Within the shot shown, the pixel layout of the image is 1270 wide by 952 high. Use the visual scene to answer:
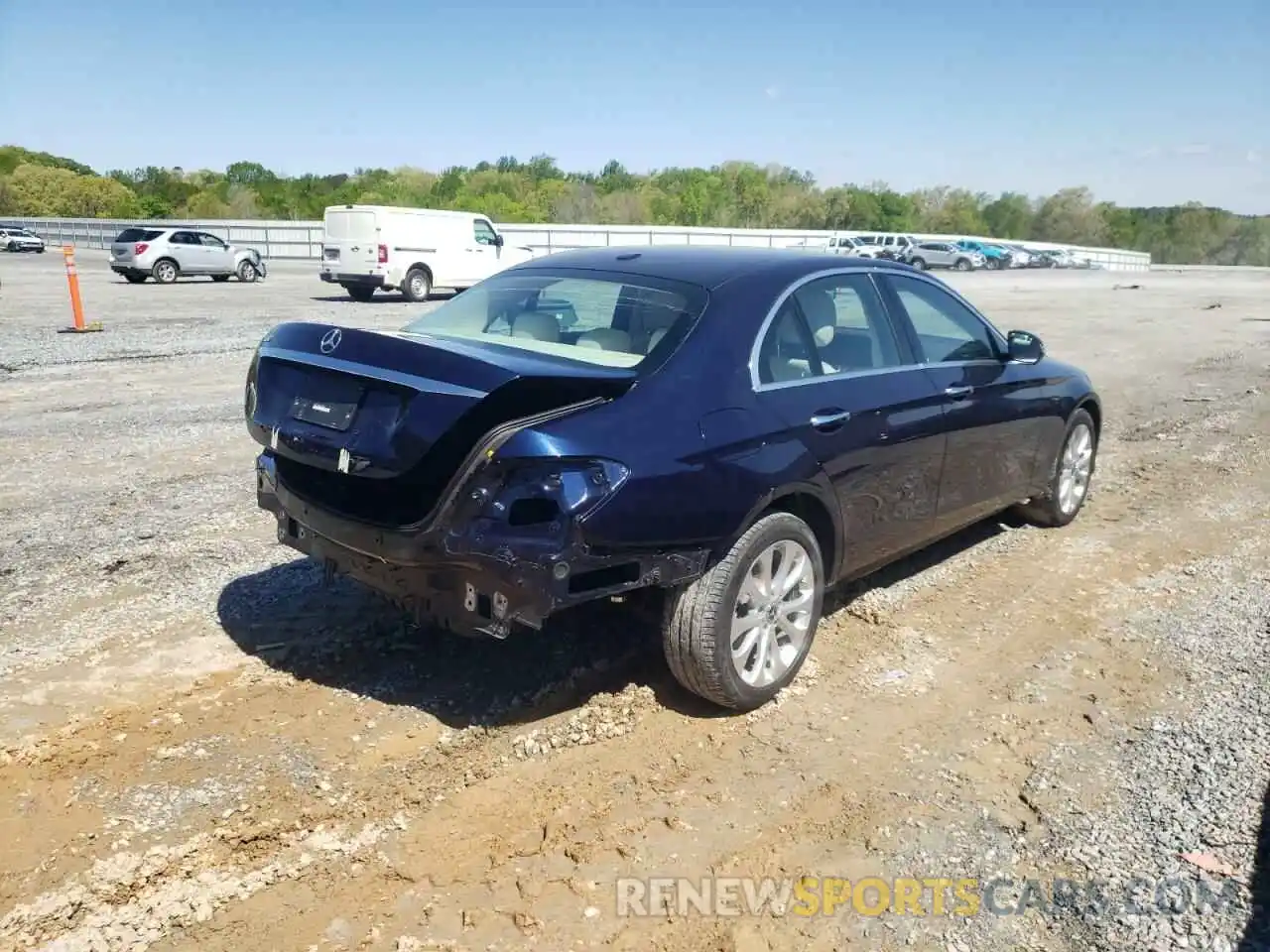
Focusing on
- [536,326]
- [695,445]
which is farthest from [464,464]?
[536,326]

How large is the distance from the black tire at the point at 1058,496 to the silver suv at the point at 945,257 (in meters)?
44.0

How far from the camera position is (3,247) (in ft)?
150

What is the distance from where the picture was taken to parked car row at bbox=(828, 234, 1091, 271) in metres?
48.1

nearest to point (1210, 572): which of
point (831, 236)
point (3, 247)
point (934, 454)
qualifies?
point (934, 454)

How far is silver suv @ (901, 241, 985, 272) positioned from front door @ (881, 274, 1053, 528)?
4493cm

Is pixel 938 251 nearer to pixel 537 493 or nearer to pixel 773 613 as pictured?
pixel 773 613

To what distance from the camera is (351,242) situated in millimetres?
22344

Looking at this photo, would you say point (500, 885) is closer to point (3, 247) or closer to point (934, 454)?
point (934, 454)

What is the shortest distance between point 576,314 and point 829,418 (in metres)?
1.13

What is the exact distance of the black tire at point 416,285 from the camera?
2262 centimetres

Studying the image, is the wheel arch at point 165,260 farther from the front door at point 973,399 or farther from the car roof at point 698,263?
the front door at point 973,399

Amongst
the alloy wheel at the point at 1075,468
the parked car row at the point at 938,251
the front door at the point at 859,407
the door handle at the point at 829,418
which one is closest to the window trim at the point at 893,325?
the front door at the point at 859,407

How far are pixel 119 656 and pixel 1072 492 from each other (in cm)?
543

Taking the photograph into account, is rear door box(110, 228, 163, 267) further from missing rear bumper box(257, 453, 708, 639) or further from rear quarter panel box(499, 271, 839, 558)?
rear quarter panel box(499, 271, 839, 558)
